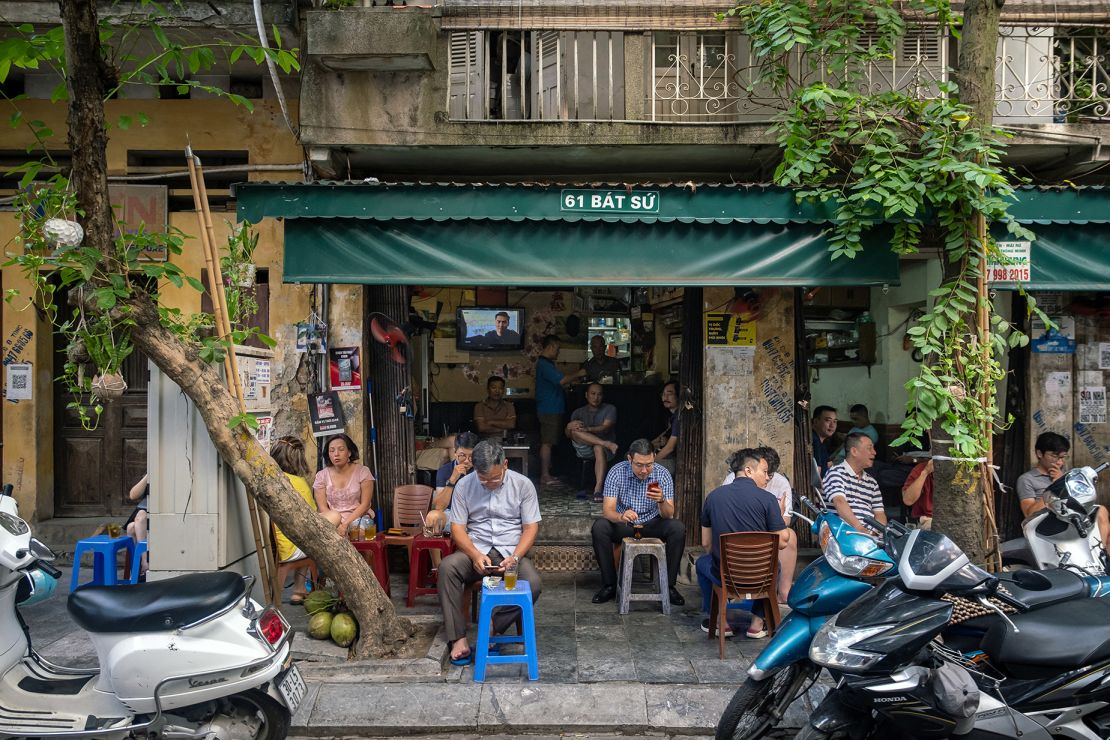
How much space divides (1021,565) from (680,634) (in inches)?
110

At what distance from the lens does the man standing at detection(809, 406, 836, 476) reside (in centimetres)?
844

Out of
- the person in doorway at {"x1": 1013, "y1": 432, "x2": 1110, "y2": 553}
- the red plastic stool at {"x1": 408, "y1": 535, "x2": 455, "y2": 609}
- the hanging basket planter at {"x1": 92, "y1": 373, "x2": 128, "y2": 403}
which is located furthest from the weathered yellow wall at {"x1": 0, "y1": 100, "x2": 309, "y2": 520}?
the person in doorway at {"x1": 1013, "y1": 432, "x2": 1110, "y2": 553}

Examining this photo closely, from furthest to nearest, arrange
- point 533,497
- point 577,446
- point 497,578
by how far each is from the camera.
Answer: point 577,446 < point 533,497 < point 497,578

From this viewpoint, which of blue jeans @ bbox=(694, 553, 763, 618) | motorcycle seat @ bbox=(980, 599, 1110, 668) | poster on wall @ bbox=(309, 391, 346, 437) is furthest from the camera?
poster on wall @ bbox=(309, 391, 346, 437)

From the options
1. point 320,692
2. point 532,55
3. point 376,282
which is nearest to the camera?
point 320,692

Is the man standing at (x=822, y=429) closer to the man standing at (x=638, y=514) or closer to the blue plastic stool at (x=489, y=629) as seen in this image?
the man standing at (x=638, y=514)

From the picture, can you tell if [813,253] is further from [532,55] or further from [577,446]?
[577,446]

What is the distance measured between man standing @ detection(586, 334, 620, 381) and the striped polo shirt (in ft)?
12.9

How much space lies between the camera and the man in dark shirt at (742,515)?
5969 millimetres

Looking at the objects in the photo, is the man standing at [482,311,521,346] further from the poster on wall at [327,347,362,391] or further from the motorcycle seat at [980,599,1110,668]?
the motorcycle seat at [980,599,1110,668]

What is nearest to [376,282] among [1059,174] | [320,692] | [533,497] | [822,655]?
[533,497]

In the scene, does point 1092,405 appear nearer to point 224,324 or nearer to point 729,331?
point 729,331

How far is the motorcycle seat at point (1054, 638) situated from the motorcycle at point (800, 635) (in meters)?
0.58

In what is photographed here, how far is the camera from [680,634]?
6230 millimetres
